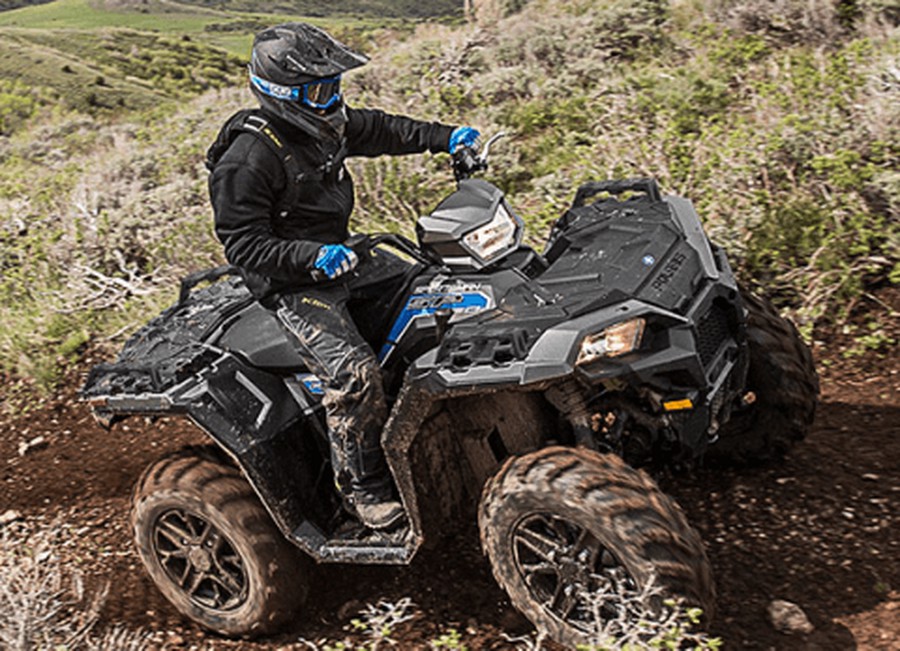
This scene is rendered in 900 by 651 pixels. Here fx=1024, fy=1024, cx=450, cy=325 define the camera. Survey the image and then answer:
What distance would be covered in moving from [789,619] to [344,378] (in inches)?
78.0

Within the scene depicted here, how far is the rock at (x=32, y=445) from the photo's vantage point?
735cm

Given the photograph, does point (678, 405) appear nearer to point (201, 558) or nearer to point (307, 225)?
point (307, 225)

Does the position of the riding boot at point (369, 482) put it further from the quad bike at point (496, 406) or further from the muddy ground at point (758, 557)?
the muddy ground at point (758, 557)

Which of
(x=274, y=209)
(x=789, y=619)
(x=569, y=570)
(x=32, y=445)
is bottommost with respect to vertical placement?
(x=32, y=445)

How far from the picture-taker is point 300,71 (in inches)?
161

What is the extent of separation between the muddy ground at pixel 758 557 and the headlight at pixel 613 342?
1.24m

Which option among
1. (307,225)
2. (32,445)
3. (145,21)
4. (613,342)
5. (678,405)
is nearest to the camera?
(613,342)

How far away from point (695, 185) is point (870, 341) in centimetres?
192

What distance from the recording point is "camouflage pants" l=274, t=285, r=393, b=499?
13.8 ft

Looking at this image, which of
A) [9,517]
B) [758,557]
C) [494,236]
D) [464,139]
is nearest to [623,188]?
[464,139]

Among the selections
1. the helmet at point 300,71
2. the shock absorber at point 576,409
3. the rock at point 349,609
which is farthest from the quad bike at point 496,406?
the helmet at point 300,71

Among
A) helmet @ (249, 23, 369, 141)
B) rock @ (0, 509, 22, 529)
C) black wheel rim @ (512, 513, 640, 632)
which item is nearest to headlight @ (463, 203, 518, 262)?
helmet @ (249, 23, 369, 141)

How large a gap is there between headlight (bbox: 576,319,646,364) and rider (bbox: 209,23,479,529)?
1.00m

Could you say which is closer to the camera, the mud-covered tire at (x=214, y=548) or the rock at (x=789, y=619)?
the rock at (x=789, y=619)
